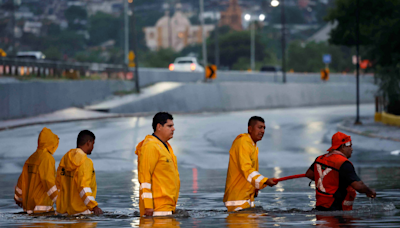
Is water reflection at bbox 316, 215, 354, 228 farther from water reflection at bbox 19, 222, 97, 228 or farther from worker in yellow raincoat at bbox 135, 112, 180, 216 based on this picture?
water reflection at bbox 19, 222, 97, 228

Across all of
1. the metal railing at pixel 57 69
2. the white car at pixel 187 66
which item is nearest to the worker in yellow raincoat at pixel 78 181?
the metal railing at pixel 57 69

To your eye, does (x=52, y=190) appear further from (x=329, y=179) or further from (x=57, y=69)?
(x=57, y=69)

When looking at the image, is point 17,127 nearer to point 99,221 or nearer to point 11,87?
point 11,87

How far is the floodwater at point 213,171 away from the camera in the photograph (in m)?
8.95

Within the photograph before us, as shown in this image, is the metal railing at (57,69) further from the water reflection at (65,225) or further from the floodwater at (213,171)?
the water reflection at (65,225)

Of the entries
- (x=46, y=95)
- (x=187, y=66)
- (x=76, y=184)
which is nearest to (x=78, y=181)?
(x=76, y=184)

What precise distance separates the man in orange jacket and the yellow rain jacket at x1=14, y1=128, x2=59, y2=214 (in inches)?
128

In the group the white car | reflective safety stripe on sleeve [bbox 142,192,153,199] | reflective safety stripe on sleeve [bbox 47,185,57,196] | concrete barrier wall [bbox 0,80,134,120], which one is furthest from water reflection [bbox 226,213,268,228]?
the white car

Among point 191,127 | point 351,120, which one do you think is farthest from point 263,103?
point 191,127

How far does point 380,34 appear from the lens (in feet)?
96.3

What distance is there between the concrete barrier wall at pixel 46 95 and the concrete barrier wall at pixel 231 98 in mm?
2658

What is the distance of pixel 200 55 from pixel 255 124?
523 feet

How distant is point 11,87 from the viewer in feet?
112

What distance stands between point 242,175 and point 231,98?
123 ft
